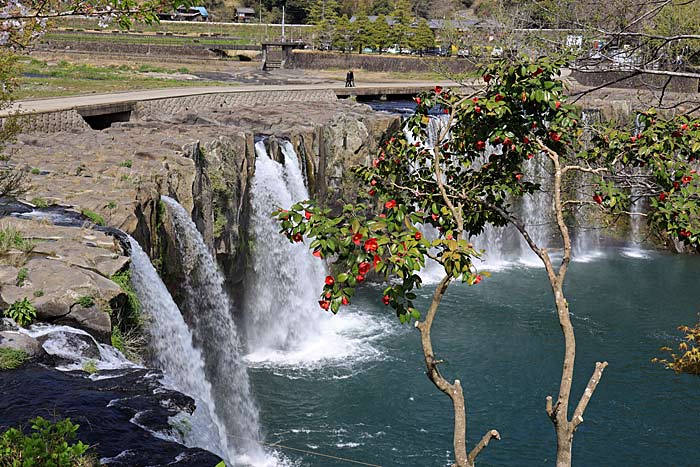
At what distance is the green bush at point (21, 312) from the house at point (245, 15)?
96.0 meters

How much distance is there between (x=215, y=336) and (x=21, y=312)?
20.9ft

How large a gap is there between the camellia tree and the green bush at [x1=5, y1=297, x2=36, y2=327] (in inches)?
124

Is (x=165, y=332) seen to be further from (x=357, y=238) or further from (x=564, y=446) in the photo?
(x=564, y=446)

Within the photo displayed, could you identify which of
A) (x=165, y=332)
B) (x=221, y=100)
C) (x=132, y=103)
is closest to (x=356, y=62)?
(x=221, y=100)

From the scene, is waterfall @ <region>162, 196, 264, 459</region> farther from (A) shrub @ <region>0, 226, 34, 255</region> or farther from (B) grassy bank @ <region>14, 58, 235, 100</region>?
(B) grassy bank @ <region>14, 58, 235, 100</region>

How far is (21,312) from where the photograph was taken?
941 cm

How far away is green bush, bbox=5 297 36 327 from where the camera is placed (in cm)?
940

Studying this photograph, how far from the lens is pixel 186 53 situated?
62.3 meters

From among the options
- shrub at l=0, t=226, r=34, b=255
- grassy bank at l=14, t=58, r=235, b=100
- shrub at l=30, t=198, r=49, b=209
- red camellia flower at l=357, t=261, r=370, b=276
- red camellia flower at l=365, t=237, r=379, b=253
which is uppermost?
grassy bank at l=14, t=58, r=235, b=100

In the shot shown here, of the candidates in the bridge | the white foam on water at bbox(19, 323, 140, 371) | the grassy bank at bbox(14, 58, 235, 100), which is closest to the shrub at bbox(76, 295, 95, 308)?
the white foam on water at bbox(19, 323, 140, 371)

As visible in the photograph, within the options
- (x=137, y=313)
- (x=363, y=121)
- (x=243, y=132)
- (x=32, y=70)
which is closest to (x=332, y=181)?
(x=363, y=121)

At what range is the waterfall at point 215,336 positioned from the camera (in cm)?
1467

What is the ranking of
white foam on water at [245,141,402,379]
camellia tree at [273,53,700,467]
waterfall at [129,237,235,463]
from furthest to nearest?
white foam on water at [245,141,402,379] → waterfall at [129,237,235,463] → camellia tree at [273,53,700,467]

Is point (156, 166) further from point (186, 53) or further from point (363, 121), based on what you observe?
point (186, 53)
